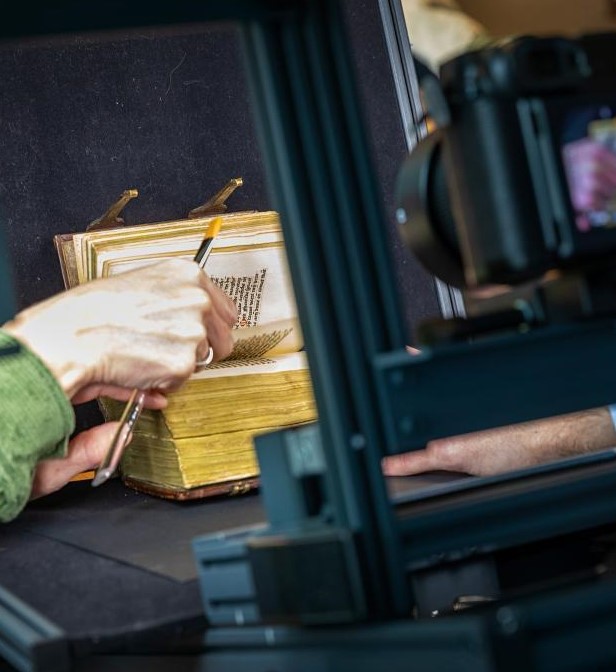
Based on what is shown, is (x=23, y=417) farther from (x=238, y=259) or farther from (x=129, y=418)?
(x=238, y=259)

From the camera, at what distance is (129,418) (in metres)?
1.31

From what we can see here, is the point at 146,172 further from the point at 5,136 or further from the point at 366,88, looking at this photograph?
the point at 366,88

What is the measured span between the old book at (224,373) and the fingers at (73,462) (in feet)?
0.18

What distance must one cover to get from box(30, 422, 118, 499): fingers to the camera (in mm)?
733

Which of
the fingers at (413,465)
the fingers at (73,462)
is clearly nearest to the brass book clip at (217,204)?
the fingers at (73,462)

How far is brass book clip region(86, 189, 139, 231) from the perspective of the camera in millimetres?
1474

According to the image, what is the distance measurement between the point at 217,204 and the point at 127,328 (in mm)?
365

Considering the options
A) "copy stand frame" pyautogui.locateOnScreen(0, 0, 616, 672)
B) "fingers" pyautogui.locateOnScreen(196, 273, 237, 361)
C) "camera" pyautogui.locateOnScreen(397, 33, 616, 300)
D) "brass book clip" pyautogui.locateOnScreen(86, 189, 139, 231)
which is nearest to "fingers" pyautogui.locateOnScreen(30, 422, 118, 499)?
"fingers" pyautogui.locateOnScreen(196, 273, 237, 361)

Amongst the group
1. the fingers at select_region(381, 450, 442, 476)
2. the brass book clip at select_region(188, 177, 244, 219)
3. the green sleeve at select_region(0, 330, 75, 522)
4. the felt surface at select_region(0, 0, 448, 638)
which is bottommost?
the fingers at select_region(381, 450, 442, 476)

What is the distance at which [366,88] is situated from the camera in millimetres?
1709

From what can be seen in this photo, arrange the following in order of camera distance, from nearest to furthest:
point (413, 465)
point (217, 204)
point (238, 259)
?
1. point (413, 465)
2. point (238, 259)
3. point (217, 204)

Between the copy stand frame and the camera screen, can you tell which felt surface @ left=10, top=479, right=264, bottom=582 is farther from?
the camera screen

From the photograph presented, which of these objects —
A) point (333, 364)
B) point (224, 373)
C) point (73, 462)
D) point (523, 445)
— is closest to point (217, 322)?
point (224, 373)

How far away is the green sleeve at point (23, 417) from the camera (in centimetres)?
119
